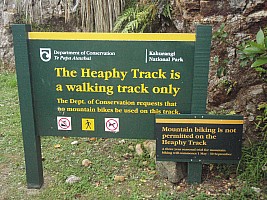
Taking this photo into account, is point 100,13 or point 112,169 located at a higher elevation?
point 100,13

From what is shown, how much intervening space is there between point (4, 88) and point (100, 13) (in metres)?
2.26

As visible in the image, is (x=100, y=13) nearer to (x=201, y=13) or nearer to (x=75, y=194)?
(x=201, y=13)

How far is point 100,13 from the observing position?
6547 mm

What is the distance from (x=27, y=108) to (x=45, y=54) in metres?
0.50

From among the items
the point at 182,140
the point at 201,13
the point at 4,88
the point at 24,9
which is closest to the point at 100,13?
the point at 24,9

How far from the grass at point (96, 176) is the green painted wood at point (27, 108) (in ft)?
0.57

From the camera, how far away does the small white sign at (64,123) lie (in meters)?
3.05

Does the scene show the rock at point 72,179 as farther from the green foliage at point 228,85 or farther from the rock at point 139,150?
the green foliage at point 228,85

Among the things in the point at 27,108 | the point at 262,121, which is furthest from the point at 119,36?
the point at 262,121

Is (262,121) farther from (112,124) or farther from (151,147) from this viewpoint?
(112,124)

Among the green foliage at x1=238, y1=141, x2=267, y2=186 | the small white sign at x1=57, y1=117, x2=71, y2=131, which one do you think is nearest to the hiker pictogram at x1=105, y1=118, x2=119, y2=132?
the small white sign at x1=57, y1=117, x2=71, y2=131

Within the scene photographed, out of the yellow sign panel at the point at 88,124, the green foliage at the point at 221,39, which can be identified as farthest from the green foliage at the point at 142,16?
the yellow sign panel at the point at 88,124

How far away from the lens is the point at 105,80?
2955 mm

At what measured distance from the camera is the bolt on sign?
284 centimetres
